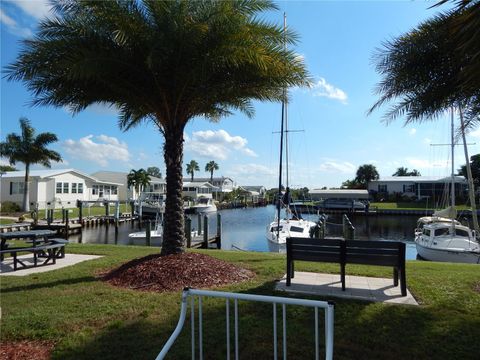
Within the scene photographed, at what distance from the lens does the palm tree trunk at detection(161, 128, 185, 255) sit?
27.9ft

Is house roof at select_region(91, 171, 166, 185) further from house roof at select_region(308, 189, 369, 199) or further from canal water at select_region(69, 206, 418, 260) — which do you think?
house roof at select_region(308, 189, 369, 199)

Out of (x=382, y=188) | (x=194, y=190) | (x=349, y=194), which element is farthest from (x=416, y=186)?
(x=194, y=190)

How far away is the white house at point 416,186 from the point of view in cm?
6163

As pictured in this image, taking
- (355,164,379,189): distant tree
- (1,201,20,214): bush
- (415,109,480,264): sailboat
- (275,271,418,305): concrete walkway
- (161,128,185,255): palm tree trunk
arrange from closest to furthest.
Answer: (275,271,418,305): concrete walkway, (161,128,185,255): palm tree trunk, (415,109,480,264): sailboat, (1,201,20,214): bush, (355,164,379,189): distant tree

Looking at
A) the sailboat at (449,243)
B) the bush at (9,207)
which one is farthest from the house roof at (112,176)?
the sailboat at (449,243)

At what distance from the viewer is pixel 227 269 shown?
26.0 ft

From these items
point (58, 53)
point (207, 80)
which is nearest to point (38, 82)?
point (58, 53)

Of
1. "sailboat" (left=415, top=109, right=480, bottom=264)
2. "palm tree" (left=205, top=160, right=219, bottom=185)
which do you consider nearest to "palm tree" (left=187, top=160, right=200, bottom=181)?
"palm tree" (left=205, top=160, right=219, bottom=185)

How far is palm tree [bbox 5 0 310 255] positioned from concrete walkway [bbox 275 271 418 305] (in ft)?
9.92

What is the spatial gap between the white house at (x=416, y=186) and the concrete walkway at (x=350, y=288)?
5864 centimetres

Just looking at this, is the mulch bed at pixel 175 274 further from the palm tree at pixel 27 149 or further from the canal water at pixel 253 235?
the palm tree at pixel 27 149

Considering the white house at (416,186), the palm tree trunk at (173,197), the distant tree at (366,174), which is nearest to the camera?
the palm tree trunk at (173,197)

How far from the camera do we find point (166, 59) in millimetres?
7605

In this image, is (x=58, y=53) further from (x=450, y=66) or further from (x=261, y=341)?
(x=450, y=66)
